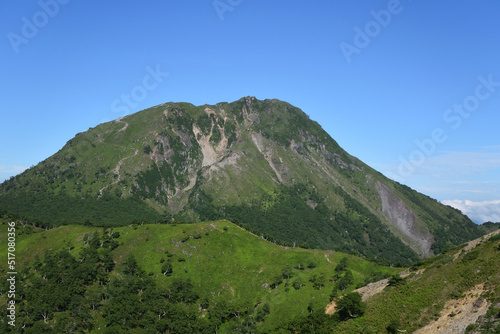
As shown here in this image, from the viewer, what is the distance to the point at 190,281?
174m

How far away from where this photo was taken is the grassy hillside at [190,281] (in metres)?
139

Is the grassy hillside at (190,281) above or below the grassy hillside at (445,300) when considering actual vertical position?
below

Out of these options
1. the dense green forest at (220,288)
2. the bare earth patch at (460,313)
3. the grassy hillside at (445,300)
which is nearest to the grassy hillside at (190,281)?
the dense green forest at (220,288)

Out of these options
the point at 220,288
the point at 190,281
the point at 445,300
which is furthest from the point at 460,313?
the point at 190,281

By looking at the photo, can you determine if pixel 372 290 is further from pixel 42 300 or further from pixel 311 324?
pixel 42 300

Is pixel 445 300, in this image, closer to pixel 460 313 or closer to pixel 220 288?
pixel 460 313

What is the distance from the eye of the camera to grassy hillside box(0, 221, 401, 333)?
139 meters

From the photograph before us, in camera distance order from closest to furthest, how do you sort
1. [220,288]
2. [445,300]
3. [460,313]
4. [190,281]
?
[460,313] < [445,300] < [190,281] < [220,288]

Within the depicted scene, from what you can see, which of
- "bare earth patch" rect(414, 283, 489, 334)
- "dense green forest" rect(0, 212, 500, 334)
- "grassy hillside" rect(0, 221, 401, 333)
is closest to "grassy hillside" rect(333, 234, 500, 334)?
"bare earth patch" rect(414, 283, 489, 334)

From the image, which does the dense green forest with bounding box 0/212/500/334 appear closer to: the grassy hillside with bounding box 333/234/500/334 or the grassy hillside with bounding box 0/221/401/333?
the grassy hillside with bounding box 333/234/500/334

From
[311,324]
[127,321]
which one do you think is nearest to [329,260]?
[311,324]

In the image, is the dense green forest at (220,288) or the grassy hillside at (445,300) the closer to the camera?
the grassy hillside at (445,300)

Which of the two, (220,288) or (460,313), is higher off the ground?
(460,313)

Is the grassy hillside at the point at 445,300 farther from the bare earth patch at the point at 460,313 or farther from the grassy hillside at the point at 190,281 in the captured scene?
the grassy hillside at the point at 190,281
